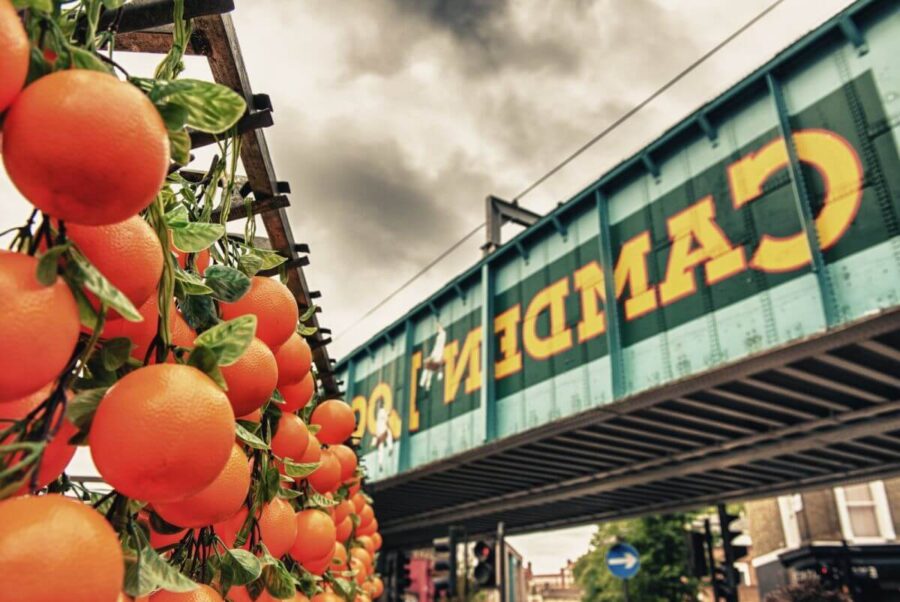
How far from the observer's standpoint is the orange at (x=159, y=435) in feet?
2.33

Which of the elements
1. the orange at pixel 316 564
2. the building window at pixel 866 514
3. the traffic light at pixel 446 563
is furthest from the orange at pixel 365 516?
the building window at pixel 866 514

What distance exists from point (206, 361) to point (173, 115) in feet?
1.11

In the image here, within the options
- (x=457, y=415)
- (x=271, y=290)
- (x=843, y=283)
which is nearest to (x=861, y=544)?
(x=457, y=415)

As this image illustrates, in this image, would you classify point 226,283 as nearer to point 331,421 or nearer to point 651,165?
point 331,421

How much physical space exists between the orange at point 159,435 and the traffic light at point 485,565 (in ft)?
47.8

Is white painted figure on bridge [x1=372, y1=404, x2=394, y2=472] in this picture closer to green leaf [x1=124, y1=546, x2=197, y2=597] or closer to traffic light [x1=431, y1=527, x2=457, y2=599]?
traffic light [x1=431, y1=527, x2=457, y2=599]

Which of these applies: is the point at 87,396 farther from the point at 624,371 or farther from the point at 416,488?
the point at 416,488

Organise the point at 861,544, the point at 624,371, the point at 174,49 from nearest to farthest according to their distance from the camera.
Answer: the point at 174,49, the point at 624,371, the point at 861,544

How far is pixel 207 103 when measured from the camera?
825 millimetres

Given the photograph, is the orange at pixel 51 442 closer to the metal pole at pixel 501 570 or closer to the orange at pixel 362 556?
the orange at pixel 362 556

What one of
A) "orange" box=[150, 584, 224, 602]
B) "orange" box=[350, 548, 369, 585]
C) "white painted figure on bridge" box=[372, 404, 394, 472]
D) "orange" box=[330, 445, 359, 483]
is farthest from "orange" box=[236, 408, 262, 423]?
"white painted figure on bridge" box=[372, 404, 394, 472]

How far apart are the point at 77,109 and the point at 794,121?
9.08m

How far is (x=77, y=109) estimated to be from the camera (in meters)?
0.66

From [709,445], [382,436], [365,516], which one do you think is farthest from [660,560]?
[365,516]
